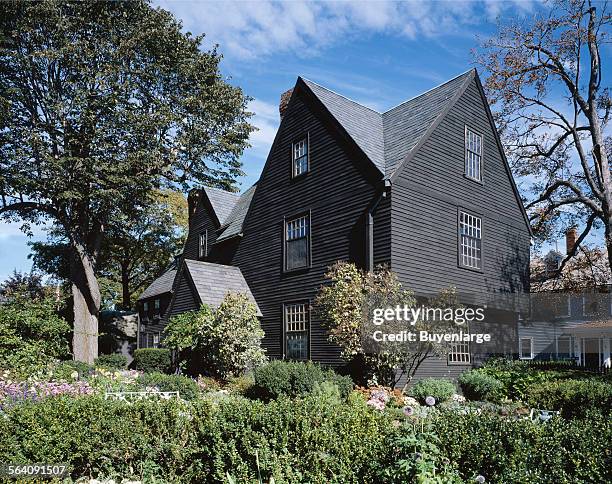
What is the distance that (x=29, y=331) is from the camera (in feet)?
73.5

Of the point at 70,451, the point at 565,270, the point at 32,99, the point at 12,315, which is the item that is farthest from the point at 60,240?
the point at 70,451

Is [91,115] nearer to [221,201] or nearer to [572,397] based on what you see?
[221,201]

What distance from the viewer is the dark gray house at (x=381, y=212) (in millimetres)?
17953

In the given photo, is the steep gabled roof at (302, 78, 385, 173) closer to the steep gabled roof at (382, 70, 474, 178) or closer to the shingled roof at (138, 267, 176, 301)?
the steep gabled roof at (382, 70, 474, 178)

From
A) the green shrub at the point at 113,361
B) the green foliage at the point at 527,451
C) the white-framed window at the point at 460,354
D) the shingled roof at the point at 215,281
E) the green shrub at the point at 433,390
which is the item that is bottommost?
the green shrub at the point at 113,361

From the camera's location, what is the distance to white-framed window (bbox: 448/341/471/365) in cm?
1925

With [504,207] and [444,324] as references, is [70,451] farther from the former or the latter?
[504,207]

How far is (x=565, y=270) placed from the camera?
2788cm

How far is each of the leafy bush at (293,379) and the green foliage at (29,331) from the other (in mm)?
7989

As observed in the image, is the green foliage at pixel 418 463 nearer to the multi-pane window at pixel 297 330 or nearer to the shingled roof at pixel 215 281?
the multi-pane window at pixel 297 330

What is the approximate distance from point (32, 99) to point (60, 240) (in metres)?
18.2

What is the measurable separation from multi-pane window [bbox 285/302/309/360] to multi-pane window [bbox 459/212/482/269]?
228 inches

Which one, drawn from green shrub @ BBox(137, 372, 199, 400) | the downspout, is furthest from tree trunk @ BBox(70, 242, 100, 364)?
the downspout

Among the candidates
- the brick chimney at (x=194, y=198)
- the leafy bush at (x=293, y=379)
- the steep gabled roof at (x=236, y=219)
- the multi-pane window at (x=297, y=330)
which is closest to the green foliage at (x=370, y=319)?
the leafy bush at (x=293, y=379)
